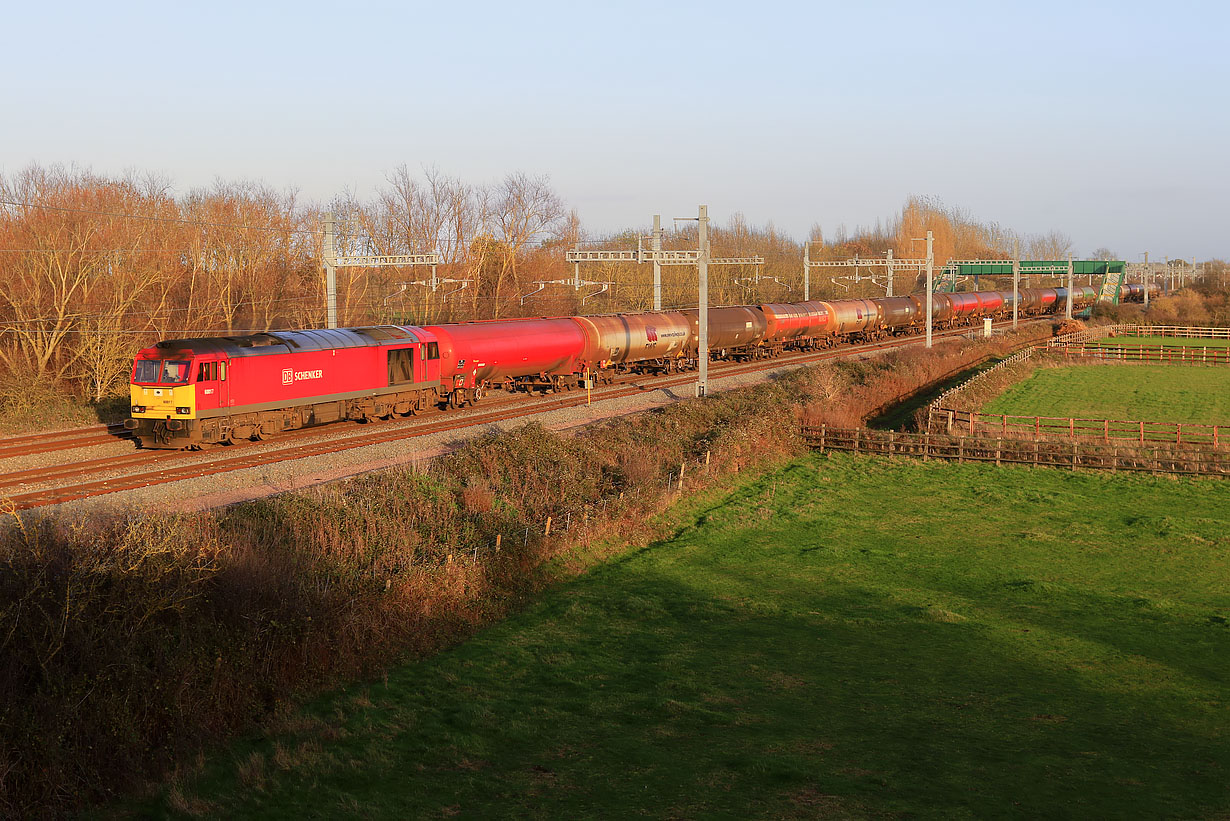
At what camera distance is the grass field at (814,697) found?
39.9ft

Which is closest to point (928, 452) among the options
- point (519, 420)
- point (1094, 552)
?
point (1094, 552)

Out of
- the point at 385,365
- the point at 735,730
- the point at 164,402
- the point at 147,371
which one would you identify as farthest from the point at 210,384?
the point at 735,730

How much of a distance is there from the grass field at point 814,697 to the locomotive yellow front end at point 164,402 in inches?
518

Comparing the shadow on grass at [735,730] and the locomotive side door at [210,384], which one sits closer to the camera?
the shadow on grass at [735,730]

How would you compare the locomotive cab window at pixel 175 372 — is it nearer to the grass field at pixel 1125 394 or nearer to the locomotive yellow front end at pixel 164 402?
the locomotive yellow front end at pixel 164 402

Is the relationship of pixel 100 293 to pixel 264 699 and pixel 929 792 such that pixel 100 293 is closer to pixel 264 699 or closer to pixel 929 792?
pixel 264 699

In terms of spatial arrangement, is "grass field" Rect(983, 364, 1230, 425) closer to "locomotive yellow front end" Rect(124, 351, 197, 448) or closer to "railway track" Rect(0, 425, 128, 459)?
"locomotive yellow front end" Rect(124, 351, 197, 448)

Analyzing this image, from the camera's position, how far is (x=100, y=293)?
40000mm

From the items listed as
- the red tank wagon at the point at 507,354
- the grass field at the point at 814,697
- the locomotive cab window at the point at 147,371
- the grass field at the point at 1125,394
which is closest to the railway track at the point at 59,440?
the locomotive cab window at the point at 147,371

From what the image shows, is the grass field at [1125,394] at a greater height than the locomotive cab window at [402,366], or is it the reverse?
the locomotive cab window at [402,366]

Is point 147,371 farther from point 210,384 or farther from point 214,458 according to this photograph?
point 214,458

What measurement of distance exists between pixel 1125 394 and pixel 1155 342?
4010cm

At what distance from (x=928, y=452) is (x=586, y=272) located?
59.4 meters

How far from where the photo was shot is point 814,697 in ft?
51.0
